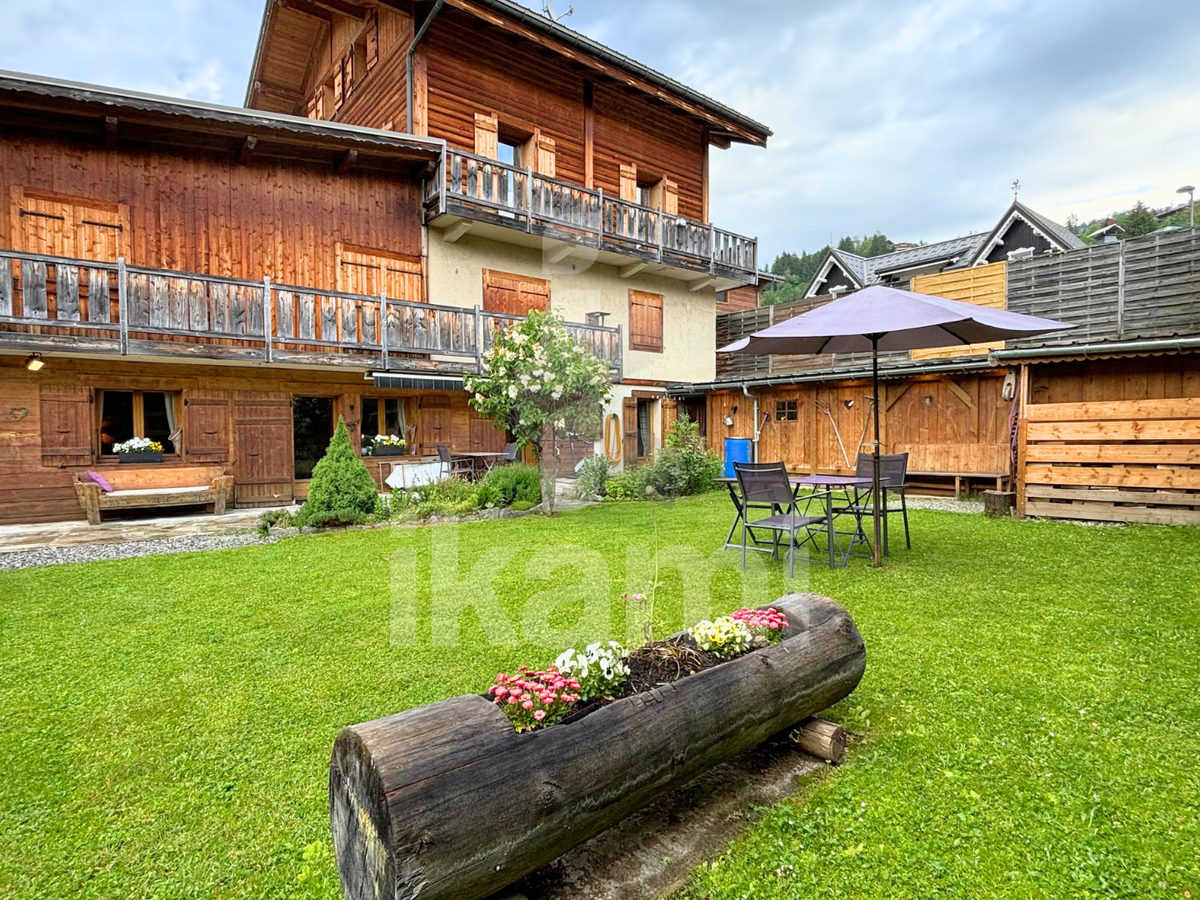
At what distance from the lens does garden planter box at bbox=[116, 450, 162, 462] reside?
9438 millimetres

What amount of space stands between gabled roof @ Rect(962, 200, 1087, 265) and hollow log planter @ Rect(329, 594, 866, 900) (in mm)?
23194

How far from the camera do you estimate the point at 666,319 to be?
16.5m

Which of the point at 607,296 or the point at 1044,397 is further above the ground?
the point at 607,296

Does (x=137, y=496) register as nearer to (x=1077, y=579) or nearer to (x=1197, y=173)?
(x=1077, y=579)

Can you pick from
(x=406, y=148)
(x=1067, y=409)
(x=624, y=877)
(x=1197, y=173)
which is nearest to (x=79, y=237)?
(x=406, y=148)

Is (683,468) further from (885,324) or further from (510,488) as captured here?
(885,324)

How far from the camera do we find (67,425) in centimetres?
902

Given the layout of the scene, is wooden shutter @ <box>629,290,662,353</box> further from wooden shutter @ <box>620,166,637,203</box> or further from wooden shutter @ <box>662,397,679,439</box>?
wooden shutter @ <box>620,166,637,203</box>

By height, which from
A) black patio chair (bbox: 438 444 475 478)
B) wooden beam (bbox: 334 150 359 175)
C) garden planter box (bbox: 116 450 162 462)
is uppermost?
wooden beam (bbox: 334 150 359 175)

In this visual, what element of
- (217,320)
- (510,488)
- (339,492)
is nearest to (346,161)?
(217,320)

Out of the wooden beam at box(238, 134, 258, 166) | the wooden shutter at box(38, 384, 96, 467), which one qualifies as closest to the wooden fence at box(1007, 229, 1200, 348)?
the wooden beam at box(238, 134, 258, 166)

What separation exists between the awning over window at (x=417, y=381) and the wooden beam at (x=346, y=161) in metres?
4.00

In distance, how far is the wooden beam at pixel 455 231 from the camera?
11.9 m

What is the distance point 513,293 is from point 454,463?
4.21 metres
